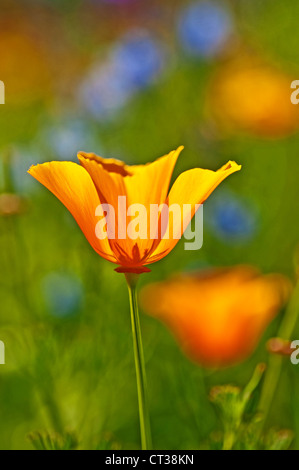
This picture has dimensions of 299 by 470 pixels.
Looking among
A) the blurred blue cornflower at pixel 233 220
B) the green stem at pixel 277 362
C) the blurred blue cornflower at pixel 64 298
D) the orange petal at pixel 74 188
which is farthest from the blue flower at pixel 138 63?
the orange petal at pixel 74 188

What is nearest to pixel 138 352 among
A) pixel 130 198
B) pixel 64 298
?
pixel 130 198

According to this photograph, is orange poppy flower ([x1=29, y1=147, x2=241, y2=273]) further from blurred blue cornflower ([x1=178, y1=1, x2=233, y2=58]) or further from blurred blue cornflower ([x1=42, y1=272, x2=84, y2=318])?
blurred blue cornflower ([x1=178, y1=1, x2=233, y2=58])

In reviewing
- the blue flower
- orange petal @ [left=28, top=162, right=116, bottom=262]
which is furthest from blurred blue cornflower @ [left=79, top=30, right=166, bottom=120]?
orange petal @ [left=28, top=162, right=116, bottom=262]

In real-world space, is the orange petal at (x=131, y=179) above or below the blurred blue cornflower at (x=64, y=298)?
above

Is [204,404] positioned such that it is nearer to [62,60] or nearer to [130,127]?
[130,127]

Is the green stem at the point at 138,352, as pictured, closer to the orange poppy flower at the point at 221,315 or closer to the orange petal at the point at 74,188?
the orange petal at the point at 74,188

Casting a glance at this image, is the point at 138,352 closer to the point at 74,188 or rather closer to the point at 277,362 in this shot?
the point at 74,188
